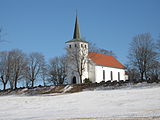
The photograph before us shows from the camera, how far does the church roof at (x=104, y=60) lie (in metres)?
67.5

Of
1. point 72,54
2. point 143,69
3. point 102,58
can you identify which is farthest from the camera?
point 102,58

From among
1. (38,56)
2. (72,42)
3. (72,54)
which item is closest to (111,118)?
(72,54)

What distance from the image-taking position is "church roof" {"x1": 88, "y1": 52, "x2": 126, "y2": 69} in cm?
6749

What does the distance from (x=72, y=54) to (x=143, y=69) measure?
52.3ft

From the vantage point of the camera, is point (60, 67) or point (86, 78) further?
point (60, 67)

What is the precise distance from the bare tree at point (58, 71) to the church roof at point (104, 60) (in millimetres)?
10696

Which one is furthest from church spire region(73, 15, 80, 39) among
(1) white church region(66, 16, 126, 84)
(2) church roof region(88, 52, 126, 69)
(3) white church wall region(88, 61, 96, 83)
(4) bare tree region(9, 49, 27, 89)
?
(4) bare tree region(9, 49, 27, 89)

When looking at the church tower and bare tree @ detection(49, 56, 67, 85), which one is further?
bare tree @ detection(49, 56, 67, 85)

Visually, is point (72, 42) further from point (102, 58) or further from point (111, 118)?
point (111, 118)

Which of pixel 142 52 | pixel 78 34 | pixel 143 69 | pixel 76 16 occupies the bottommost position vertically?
pixel 143 69

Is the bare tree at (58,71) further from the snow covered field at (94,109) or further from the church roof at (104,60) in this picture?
the snow covered field at (94,109)

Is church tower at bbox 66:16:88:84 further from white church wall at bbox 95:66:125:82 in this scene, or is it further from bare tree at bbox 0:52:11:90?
bare tree at bbox 0:52:11:90

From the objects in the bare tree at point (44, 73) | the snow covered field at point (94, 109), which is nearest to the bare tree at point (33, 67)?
the bare tree at point (44, 73)

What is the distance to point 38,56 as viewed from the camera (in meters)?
76.9
